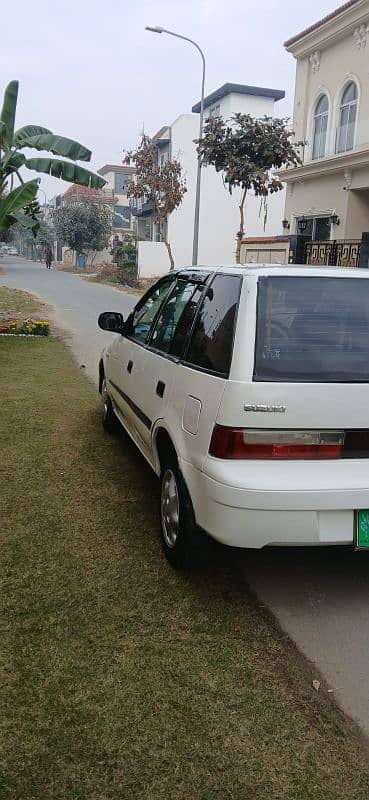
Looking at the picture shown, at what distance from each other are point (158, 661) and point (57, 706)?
483 mm

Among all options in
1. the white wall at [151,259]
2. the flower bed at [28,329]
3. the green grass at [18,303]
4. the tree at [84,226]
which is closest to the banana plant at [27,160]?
the flower bed at [28,329]

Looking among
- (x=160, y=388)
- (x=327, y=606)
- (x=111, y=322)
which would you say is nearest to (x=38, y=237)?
(x=111, y=322)

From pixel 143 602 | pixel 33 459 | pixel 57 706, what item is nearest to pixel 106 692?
pixel 57 706

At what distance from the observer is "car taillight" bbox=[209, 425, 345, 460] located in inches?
117

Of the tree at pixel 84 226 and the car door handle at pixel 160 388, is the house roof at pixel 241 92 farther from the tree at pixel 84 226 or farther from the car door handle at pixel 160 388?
the car door handle at pixel 160 388

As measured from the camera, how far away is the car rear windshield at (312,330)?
305cm

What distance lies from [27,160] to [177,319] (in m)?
9.53

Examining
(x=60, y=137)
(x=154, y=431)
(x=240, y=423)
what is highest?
(x=60, y=137)

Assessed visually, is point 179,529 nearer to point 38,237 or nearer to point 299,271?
point 299,271

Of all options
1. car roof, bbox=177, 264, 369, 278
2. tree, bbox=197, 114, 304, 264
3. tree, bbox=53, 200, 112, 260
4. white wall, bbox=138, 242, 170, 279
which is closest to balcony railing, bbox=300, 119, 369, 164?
tree, bbox=197, 114, 304, 264

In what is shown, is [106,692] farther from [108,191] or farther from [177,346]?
[108,191]

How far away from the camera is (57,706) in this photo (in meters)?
2.52

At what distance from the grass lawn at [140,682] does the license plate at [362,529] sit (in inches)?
22.5

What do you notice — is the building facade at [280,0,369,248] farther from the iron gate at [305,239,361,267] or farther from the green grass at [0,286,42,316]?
the green grass at [0,286,42,316]
